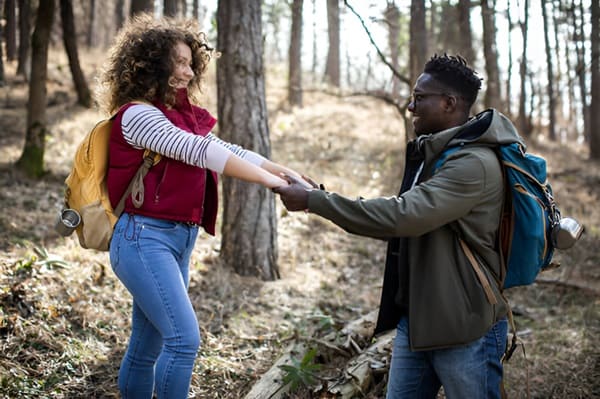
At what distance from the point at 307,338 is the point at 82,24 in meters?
26.7

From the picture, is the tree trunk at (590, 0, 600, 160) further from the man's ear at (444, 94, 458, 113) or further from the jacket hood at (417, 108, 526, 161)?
the jacket hood at (417, 108, 526, 161)

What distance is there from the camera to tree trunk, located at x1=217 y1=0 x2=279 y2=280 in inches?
260

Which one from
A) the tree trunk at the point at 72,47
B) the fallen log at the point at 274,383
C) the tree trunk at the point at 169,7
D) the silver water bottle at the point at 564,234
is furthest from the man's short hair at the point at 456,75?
the tree trunk at the point at 72,47

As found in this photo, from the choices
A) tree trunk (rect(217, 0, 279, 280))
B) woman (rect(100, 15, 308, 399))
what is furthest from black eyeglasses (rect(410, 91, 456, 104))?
tree trunk (rect(217, 0, 279, 280))

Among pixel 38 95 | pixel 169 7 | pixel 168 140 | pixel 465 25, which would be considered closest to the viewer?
pixel 168 140

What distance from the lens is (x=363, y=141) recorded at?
48.4ft

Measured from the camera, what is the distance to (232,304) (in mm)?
5934

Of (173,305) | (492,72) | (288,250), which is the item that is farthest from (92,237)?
(492,72)

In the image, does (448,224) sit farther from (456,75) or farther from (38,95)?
(38,95)

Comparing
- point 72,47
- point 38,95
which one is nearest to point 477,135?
point 38,95

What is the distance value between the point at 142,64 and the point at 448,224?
1.82 metres

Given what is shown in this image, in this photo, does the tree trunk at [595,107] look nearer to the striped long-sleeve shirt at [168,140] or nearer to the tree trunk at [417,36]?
the tree trunk at [417,36]

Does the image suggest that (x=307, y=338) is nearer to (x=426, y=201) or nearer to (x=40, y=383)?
(x=40, y=383)

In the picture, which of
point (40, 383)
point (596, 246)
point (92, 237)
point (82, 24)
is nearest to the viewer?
point (92, 237)
